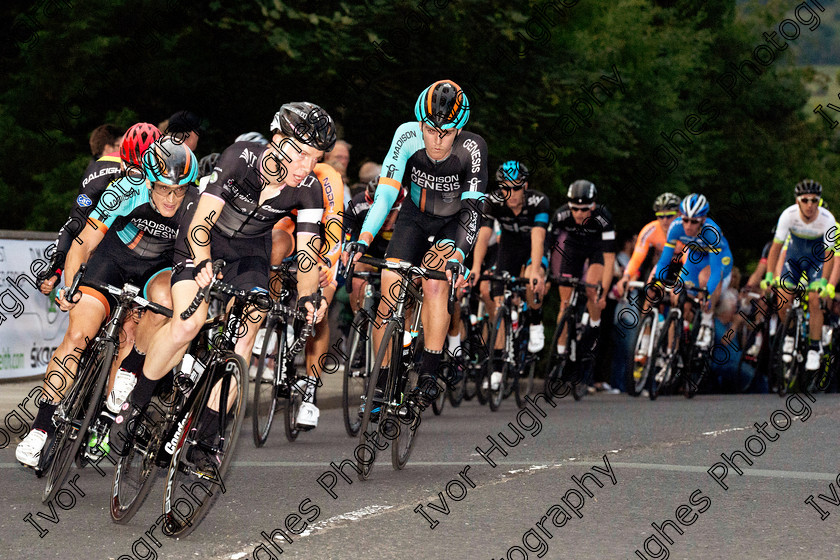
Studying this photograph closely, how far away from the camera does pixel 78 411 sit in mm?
6676

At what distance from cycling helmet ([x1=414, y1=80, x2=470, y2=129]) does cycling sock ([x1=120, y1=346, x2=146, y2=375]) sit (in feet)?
7.16

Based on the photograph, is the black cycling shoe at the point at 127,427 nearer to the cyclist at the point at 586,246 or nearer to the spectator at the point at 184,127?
the spectator at the point at 184,127

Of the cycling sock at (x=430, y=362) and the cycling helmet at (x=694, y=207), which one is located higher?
the cycling helmet at (x=694, y=207)

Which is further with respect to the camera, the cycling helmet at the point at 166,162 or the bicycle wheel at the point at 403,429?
the bicycle wheel at the point at 403,429

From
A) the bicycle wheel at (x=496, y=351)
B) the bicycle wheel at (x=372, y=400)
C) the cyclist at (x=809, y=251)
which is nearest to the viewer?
the bicycle wheel at (x=372, y=400)

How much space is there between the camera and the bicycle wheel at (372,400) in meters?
7.39

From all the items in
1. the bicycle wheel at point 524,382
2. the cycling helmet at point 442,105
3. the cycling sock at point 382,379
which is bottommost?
the bicycle wheel at point 524,382

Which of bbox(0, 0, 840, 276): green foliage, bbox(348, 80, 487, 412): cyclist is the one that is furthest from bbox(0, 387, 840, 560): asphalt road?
bbox(0, 0, 840, 276): green foliage

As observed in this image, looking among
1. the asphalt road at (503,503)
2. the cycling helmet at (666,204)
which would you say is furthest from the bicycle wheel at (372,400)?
the cycling helmet at (666,204)

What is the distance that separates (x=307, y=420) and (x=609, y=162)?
20.2 m

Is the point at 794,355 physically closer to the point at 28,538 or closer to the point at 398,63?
the point at 398,63

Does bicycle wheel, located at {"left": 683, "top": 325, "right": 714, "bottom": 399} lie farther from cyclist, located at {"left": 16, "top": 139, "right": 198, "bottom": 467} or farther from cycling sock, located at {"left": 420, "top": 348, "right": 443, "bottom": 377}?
cyclist, located at {"left": 16, "top": 139, "right": 198, "bottom": 467}

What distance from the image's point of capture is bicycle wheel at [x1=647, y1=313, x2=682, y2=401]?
13.7 metres

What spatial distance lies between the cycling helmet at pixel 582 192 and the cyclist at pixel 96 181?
284 inches
